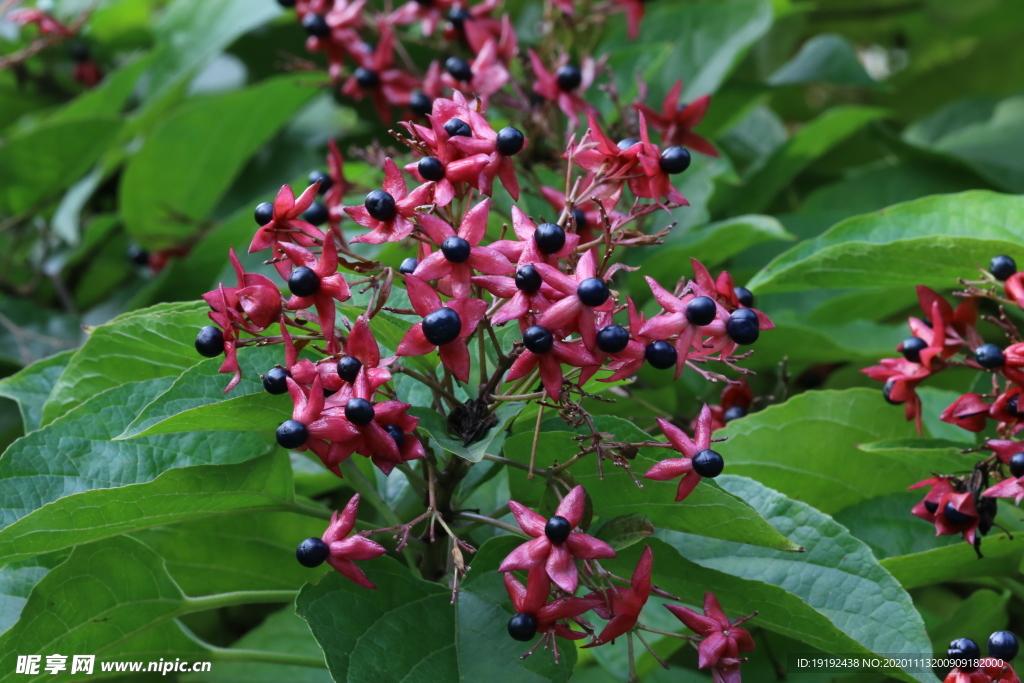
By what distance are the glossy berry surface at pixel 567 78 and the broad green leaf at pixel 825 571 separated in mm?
594

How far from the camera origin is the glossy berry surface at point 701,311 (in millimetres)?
766

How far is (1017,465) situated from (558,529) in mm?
453

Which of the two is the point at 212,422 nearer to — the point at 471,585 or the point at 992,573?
the point at 471,585

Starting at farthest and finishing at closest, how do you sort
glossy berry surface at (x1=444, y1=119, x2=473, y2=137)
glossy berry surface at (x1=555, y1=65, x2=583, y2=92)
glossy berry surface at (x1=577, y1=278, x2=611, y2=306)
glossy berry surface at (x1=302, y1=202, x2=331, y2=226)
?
glossy berry surface at (x1=555, y1=65, x2=583, y2=92)
glossy berry surface at (x1=302, y1=202, x2=331, y2=226)
glossy berry surface at (x1=444, y1=119, x2=473, y2=137)
glossy berry surface at (x1=577, y1=278, x2=611, y2=306)

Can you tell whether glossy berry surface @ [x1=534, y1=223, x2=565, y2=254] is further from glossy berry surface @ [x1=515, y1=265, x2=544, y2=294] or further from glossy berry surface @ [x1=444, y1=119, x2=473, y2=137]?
glossy berry surface @ [x1=444, y1=119, x2=473, y2=137]

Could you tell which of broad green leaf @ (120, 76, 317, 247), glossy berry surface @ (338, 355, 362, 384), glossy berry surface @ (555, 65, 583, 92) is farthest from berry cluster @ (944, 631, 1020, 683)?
broad green leaf @ (120, 76, 317, 247)

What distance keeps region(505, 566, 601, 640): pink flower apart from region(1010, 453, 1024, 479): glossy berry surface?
0.42m

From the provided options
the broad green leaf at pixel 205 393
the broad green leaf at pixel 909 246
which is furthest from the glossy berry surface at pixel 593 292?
the broad green leaf at pixel 909 246

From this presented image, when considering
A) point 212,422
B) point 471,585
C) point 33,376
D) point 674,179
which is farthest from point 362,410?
point 674,179

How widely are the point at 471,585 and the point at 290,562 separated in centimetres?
38

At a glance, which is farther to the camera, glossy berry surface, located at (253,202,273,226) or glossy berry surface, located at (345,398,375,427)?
glossy berry surface, located at (253,202,273,226)

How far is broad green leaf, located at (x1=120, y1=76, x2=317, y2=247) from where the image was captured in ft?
5.67

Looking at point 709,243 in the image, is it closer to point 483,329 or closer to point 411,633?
point 483,329

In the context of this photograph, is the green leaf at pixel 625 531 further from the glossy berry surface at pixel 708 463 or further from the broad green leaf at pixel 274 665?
the broad green leaf at pixel 274 665
